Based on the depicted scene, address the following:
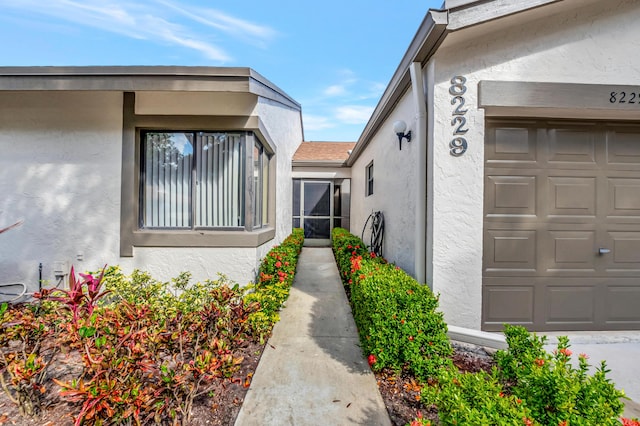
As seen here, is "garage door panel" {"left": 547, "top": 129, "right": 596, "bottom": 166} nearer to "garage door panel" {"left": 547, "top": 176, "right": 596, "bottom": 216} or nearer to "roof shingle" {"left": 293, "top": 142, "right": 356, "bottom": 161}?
"garage door panel" {"left": 547, "top": 176, "right": 596, "bottom": 216}

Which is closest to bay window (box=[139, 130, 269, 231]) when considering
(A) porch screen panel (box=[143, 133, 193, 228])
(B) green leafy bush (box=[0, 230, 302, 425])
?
(A) porch screen panel (box=[143, 133, 193, 228])

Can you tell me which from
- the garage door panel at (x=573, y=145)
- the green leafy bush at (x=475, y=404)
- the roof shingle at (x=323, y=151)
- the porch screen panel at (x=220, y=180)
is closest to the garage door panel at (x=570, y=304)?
the garage door panel at (x=573, y=145)

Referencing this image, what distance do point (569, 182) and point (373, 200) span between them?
13.3 ft

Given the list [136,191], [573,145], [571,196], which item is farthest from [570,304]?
[136,191]

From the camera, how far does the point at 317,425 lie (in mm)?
2221

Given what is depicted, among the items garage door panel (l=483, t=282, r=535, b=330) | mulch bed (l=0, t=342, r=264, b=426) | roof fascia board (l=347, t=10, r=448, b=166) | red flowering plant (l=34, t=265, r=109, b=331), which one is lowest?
mulch bed (l=0, t=342, r=264, b=426)

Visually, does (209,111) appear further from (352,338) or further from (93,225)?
(352,338)

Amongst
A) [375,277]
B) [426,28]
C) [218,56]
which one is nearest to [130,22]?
[218,56]

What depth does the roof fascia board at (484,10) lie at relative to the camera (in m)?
3.09

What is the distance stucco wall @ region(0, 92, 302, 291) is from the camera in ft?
14.6

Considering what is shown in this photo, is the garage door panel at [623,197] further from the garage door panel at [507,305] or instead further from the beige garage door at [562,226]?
the garage door panel at [507,305]

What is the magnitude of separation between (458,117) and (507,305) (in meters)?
2.63

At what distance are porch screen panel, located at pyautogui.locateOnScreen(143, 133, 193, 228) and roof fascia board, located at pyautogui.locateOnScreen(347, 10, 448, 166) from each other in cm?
368

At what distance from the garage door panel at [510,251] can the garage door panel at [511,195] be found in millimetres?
300
